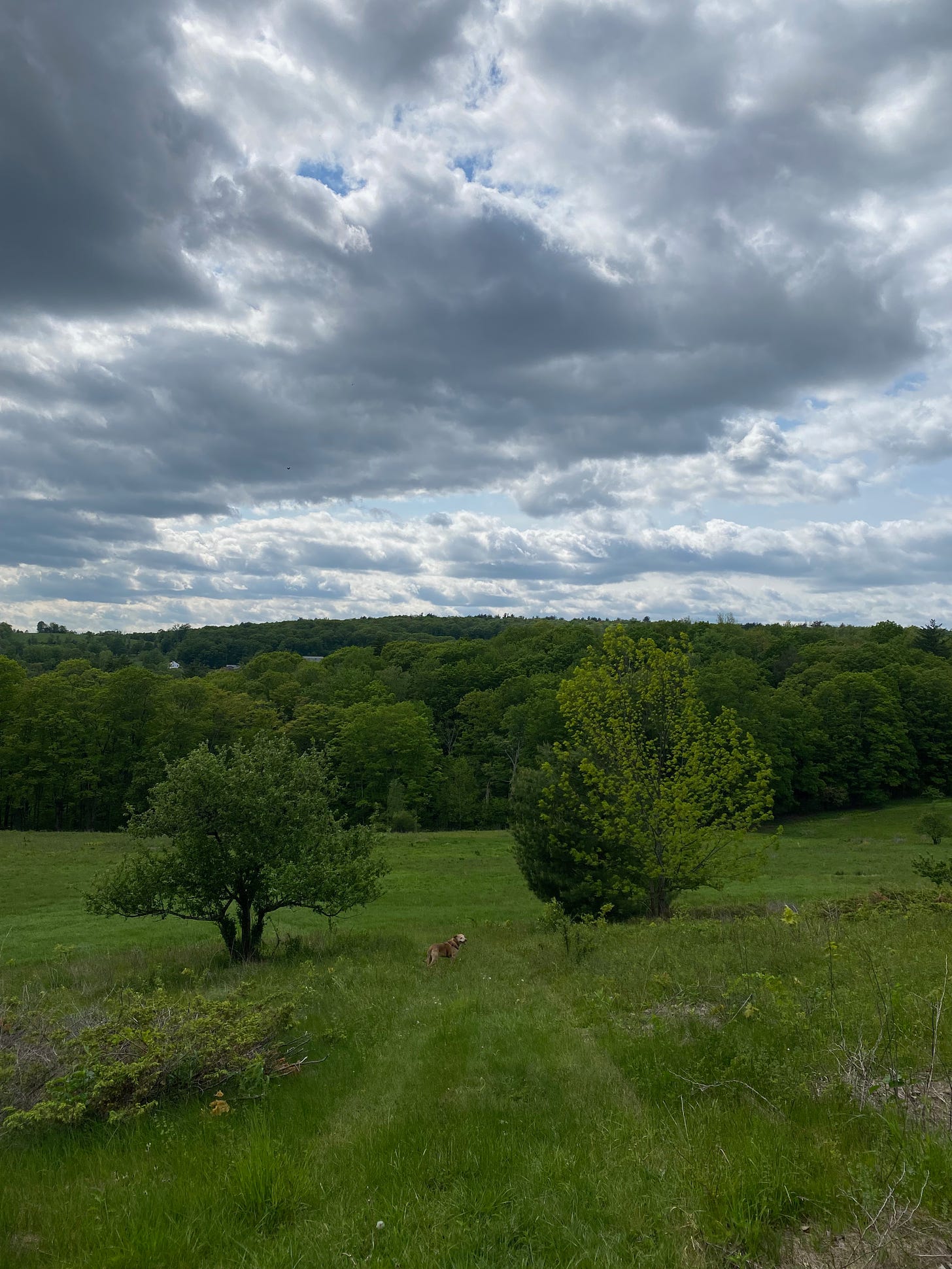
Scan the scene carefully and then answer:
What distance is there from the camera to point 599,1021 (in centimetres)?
922

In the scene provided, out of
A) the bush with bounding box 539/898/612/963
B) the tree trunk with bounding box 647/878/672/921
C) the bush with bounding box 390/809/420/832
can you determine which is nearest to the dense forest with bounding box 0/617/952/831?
the bush with bounding box 390/809/420/832

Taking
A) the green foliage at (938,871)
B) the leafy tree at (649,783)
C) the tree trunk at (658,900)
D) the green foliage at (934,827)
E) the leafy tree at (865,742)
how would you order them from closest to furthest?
1. the leafy tree at (649,783)
2. the tree trunk at (658,900)
3. the green foliage at (938,871)
4. the green foliage at (934,827)
5. the leafy tree at (865,742)

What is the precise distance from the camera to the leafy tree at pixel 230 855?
17.5 metres

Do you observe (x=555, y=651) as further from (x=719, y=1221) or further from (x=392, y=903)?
(x=719, y=1221)

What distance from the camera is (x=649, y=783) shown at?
20.5 m

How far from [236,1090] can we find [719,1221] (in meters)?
5.18

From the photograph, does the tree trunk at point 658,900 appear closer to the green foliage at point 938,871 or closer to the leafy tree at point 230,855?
the green foliage at point 938,871

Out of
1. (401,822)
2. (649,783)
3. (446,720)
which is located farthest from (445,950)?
(446,720)

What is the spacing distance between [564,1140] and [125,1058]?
4.65 meters

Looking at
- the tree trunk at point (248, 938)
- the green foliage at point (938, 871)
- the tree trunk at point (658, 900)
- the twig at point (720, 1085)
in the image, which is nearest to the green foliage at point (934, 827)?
the green foliage at point (938, 871)

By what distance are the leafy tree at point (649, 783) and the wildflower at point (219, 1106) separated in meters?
14.8

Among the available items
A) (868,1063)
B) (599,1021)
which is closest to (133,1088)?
(599,1021)

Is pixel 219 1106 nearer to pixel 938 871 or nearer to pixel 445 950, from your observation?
pixel 445 950

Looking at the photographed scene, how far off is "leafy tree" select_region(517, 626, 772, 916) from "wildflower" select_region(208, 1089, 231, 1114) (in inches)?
581
